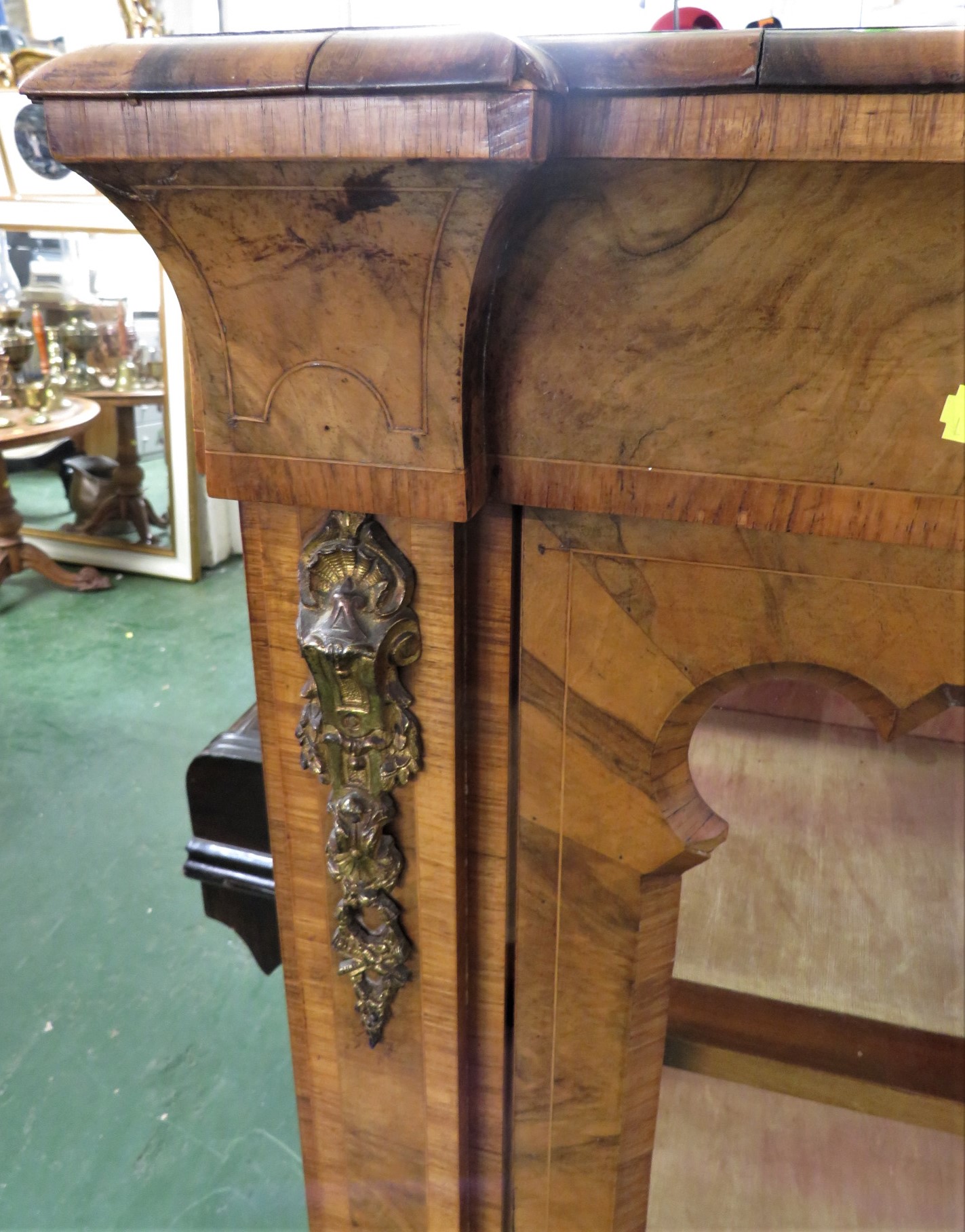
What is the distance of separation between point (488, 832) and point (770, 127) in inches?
15.6

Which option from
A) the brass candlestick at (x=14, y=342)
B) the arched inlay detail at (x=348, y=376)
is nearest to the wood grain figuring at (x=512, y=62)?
the arched inlay detail at (x=348, y=376)

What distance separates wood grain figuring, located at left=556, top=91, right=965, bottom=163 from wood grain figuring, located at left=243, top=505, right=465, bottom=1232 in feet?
0.63

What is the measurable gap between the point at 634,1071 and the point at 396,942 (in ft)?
0.57

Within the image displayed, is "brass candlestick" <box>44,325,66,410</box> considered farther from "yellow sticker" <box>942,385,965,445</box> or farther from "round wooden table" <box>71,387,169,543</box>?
"yellow sticker" <box>942,385,965,445</box>

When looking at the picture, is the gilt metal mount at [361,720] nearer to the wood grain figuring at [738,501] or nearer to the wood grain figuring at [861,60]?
the wood grain figuring at [738,501]

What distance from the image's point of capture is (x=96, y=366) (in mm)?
3018

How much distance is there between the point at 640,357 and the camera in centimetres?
42

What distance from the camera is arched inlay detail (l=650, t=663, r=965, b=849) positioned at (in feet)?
1.52

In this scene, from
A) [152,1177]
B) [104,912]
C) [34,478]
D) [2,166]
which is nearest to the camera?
[152,1177]

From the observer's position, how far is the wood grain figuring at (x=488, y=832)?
1.67ft

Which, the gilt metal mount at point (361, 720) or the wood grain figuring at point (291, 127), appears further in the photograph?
the gilt metal mount at point (361, 720)

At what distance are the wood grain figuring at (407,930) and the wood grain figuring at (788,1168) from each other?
226 mm

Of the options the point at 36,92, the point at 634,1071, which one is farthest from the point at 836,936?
the point at 36,92

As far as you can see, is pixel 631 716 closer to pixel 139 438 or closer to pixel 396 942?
pixel 396 942
